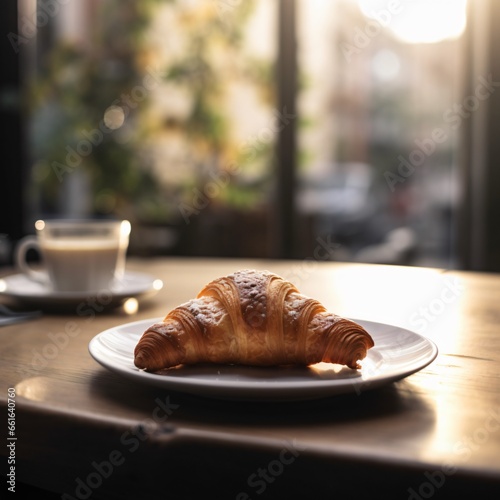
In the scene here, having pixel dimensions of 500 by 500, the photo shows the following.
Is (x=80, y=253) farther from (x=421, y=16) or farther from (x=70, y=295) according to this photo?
(x=421, y=16)

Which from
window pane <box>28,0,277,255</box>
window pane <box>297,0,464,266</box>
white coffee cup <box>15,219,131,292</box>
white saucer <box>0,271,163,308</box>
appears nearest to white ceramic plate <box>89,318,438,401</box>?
white saucer <box>0,271,163,308</box>

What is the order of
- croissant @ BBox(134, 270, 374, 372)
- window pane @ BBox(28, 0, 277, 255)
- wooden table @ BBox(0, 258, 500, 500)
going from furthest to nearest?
window pane @ BBox(28, 0, 277, 255) → croissant @ BBox(134, 270, 374, 372) → wooden table @ BBox(0, 258, 500, 500)

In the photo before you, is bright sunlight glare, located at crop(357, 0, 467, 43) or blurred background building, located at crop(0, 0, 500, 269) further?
blurred background building, located at crop(0, 0, 500, 269)

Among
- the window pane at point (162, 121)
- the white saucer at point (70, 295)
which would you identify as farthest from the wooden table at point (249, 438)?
the window pane at point (162, 121)

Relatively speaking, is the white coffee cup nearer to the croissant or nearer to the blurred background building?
the croissant

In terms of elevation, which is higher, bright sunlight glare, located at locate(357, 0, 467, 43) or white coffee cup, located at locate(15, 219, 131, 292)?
bright sunlight glare, located at locate(357, 0, 467, 43)
